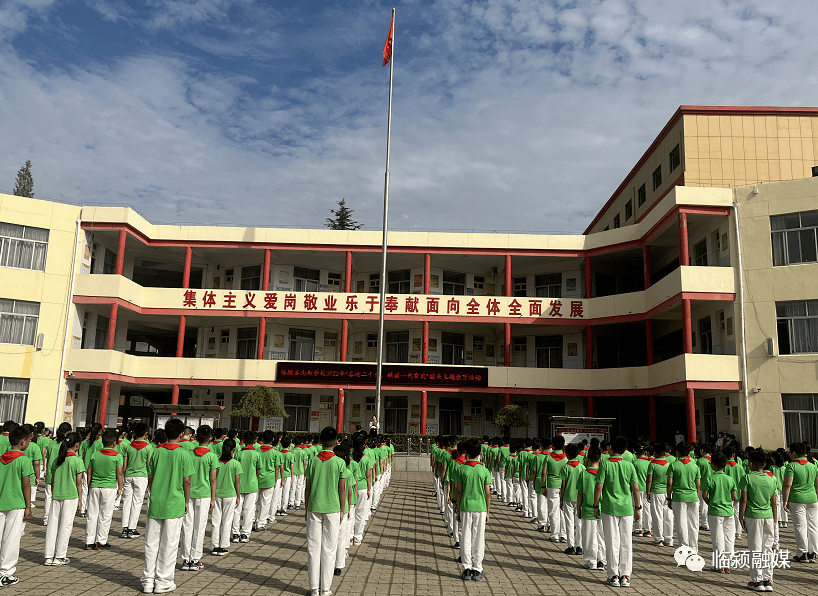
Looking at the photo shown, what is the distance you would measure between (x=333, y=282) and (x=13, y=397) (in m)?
15.3

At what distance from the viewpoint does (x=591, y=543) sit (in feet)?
31.5

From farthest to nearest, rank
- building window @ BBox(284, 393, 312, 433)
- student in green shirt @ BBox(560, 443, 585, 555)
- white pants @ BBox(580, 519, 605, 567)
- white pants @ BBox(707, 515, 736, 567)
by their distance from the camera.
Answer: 1. building window @ BBox(284, 393, 312, 433)
2. student in green shirt @ BBox(560, 443, 585, 555)
3. white pants @ BBox(707, 515, 736, 567)
4. white pants @ BBox(580, 519, 605, 567)

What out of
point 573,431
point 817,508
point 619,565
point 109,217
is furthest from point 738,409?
point 109,217

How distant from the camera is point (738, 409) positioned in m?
22.8

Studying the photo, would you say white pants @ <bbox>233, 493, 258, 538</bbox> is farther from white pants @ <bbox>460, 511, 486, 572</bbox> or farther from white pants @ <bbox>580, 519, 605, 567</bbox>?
white pants @ <bbox>580, 519, 605, 567</bbox>

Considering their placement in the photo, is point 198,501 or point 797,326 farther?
point 797,326

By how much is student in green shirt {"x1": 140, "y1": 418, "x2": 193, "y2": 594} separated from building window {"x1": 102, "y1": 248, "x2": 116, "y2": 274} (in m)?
25.1

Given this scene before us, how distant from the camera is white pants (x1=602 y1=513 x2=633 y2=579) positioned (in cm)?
866

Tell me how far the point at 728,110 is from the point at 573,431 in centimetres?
1487

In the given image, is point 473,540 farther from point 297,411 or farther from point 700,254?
point 297,411

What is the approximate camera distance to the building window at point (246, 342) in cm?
3294

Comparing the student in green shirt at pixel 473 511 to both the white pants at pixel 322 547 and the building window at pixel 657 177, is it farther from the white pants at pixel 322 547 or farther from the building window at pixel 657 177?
the building window at pixel 657 177

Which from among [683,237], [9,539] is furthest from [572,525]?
[683,237]

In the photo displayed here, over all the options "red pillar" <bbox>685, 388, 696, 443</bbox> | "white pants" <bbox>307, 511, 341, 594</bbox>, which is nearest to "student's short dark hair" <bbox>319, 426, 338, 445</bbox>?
"white pants" <bbox>307, 511, 341, 594</bbox>
